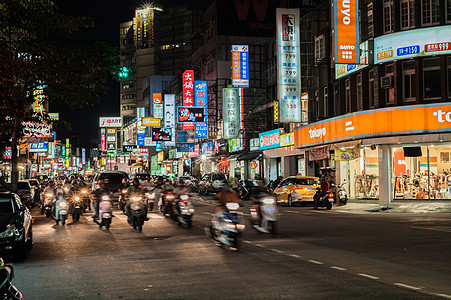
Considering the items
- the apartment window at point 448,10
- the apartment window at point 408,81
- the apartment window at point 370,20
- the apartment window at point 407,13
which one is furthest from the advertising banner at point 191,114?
the apartment window at point 448,10

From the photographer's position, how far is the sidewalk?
2686cm

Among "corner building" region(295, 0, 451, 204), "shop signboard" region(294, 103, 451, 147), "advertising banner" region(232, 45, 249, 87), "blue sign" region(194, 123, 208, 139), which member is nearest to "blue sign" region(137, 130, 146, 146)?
"blue sign" region(194, 123, 208, 139)

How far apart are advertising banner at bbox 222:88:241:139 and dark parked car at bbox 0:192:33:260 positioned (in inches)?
1596

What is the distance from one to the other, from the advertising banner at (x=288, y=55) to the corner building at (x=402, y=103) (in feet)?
15.1

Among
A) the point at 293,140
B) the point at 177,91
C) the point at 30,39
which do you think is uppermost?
the point at 177,91

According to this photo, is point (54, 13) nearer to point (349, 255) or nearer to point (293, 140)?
point (349, 255)

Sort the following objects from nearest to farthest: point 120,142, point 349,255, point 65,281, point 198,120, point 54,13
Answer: point 65,281 → point 349,255 → point 54,13 → point 198,120 → point 120,142

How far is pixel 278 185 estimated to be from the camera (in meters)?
33.2

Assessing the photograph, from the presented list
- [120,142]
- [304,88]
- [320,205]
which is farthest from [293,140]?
[120,142]

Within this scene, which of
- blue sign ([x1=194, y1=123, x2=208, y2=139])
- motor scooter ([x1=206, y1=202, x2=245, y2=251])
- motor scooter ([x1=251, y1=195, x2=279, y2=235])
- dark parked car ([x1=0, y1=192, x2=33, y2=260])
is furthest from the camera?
blue sign ([x1=194, y1=123, x2=208, y2=139])

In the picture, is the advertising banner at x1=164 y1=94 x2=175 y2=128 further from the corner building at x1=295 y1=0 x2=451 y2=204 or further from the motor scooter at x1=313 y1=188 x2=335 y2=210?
the motor scooter at x1=313 y1=188 x2=335 y2=210

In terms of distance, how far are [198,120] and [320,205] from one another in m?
34.8

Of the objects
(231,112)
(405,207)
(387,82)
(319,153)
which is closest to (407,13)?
(387,82)

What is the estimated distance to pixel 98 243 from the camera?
50.9ft
